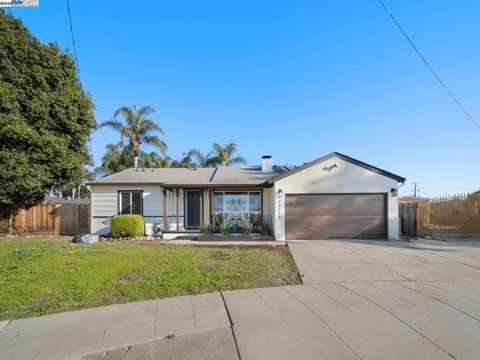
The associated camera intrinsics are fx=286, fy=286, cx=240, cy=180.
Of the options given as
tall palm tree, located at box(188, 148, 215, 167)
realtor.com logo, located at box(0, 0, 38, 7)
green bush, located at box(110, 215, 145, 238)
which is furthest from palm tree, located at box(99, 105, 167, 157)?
realtor.com logo, located at box(0, 0, 38, 7)

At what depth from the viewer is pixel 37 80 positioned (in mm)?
14195

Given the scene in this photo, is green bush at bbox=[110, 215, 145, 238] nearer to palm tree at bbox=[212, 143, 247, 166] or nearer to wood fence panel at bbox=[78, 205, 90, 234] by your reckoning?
wood fence panel at bbox=[78, 205, 90, 234]

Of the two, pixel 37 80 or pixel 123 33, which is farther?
pixel 37 80

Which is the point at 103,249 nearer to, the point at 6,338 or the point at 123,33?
the point at 6,338

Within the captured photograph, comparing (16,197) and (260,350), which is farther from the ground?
(16,197)

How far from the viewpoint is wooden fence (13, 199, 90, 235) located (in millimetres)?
15039

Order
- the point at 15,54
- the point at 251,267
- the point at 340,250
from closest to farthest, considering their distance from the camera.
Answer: the point at 251,267 < the point at 340,250 < the point at 15,54

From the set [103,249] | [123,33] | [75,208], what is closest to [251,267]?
[103,249]

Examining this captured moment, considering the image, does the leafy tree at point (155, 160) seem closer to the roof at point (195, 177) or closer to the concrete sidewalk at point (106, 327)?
the roof at point (195, 177)

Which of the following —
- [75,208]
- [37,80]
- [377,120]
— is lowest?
[75,208]

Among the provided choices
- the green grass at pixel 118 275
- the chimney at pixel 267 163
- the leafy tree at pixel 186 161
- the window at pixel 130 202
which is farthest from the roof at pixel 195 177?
the leafy tree at pixel 186 161

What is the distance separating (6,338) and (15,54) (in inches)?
605

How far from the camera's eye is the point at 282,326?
3828mm

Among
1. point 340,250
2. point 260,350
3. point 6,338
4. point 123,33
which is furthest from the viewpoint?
point 123,33
